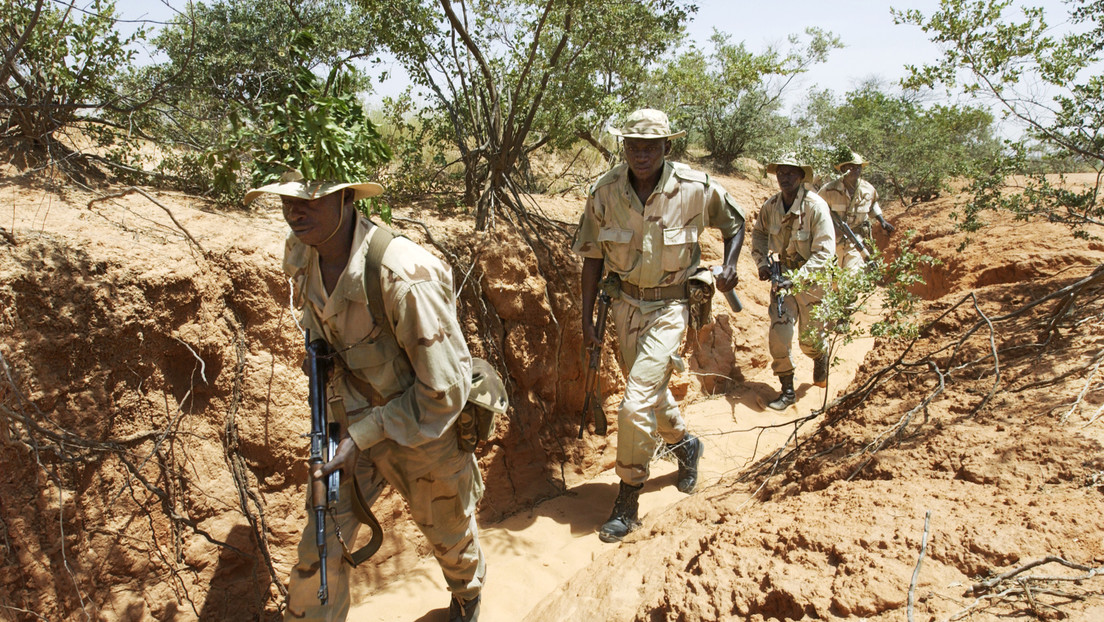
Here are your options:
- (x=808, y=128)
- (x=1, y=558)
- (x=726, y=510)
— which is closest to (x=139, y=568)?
(x=1, y=558)

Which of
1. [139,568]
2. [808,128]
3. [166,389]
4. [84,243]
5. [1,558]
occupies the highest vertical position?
[808,128]

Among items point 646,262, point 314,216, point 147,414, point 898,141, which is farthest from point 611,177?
point 898,141

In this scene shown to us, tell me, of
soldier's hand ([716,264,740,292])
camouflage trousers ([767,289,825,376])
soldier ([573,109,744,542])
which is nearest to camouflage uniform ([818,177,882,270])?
camouflage trousers ([767,289,825,376])

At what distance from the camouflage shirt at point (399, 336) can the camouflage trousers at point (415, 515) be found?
0.75 ft

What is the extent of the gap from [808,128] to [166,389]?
15458 millimetres

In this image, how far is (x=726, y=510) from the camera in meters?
3.35

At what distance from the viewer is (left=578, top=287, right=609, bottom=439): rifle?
470 centimetres

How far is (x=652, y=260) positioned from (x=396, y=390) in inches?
78.5

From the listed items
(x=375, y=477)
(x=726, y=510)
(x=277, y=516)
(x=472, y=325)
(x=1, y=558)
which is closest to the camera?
(x=1, y=558)

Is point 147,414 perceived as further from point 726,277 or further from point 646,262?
point 726,277

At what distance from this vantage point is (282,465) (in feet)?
12.3

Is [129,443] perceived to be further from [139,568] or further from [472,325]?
[472,325]

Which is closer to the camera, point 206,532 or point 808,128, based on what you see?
point 206,532

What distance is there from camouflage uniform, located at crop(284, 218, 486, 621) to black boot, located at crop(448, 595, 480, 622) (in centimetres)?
42
